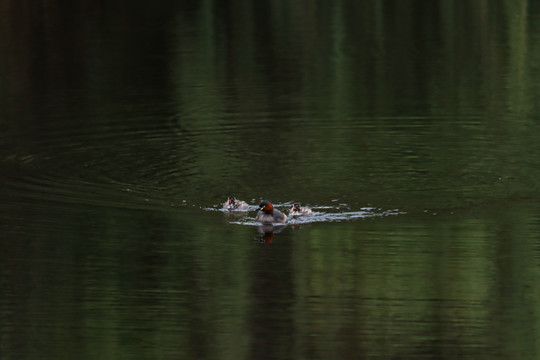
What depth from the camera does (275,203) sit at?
1627 centimetres

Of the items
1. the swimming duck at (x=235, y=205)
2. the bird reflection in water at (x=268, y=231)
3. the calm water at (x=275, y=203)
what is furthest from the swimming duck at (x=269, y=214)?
the swimming duck at (x=235, y=205)

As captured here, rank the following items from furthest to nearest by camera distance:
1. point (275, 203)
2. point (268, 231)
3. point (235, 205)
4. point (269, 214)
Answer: point (275, 203) < point (235, 205) < point (269, 214) < point (268, 231)

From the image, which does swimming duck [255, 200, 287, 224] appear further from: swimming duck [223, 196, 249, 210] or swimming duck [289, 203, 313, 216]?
swimming duck [223, 196, 249, 210]

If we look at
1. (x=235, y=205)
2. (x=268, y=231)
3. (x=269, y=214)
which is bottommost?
(x=268, y=231)

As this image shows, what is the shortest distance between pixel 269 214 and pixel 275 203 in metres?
1.16

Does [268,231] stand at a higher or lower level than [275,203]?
lower

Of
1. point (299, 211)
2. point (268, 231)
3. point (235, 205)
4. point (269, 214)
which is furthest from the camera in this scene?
point (235, 205)

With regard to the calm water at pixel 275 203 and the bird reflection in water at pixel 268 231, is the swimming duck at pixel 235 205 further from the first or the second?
the bird reflection in water at pixel 268 231

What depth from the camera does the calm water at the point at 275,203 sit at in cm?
1135

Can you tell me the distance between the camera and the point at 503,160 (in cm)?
1839

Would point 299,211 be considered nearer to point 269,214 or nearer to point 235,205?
point 269,214

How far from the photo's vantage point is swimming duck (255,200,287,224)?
15016 mm

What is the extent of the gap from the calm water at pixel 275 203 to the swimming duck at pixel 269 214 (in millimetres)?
203

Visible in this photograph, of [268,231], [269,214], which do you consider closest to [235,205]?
[269,214]
